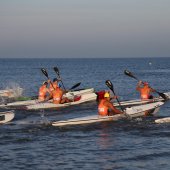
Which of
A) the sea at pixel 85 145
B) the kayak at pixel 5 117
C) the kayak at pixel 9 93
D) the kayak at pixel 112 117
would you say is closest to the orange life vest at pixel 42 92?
the sea at pixel 85 145

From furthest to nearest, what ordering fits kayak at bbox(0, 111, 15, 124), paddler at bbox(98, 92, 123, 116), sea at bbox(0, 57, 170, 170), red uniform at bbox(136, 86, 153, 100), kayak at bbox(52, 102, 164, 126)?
red uniform at bbox(136, 86, 153, 100)
kayak at bbox(0, 111, 15, 124)
paddler at bbox(98, 92, 123, 116)
kayak at bbox(52, 102, 164, 126)
sea at bbox(0, 57, 170, 170)

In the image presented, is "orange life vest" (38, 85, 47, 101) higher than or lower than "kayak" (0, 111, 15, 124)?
higher

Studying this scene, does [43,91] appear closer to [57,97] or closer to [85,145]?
[57,97]

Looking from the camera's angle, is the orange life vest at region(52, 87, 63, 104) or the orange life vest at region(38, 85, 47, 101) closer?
the orange life vest at region(52, 87, 63, 104)

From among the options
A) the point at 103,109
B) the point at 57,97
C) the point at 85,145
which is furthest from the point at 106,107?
the point at 57,97

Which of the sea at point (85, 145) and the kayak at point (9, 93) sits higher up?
the kayak at point (9, 93)

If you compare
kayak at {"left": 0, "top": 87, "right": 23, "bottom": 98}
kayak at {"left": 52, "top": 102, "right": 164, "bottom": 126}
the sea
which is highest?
kayak at {"left": 0, "top": 87, "right": 23, "bottom": 98}

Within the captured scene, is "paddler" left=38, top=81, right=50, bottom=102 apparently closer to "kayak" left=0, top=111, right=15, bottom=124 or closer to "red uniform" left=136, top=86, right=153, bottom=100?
"red uniform" left=136, top=86, right=153, bottom=100

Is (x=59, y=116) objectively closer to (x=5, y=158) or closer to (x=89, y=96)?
(x=89, y=96)

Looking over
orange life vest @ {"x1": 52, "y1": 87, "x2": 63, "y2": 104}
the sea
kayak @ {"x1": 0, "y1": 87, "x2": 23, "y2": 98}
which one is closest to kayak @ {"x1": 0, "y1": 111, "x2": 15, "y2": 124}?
the sea

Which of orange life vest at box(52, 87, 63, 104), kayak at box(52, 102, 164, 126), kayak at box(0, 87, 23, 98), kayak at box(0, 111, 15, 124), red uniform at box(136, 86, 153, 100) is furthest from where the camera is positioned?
kayak at box(0, 87, 23, 98)

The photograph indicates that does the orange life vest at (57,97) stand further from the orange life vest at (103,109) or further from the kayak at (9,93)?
the kayak at (9,93)

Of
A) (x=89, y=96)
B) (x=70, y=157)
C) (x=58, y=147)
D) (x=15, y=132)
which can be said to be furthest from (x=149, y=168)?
(x=89, y=96)

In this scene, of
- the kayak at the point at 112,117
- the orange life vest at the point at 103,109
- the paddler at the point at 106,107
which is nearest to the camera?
the kayak at the point at 112,117
